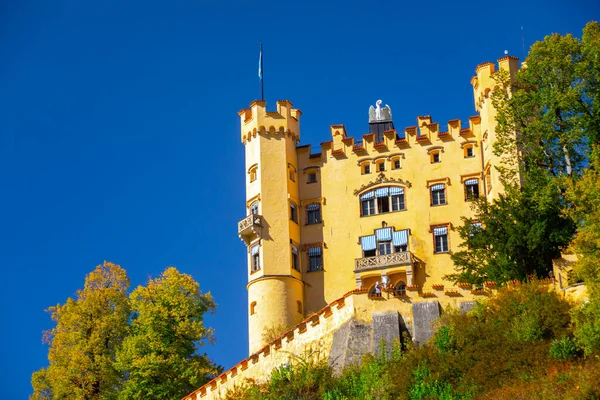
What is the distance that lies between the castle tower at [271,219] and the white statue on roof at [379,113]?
4.93 metres

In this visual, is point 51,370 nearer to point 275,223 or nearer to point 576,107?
point 275,223

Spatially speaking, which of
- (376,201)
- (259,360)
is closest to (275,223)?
(376,201)

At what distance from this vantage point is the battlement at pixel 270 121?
7356 centimetres

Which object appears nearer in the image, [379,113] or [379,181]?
[379,181]

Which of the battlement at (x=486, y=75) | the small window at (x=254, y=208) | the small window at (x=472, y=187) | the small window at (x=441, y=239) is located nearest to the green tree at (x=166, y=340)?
the small window at (x=254, y=208)

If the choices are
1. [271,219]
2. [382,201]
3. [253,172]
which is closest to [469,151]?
[382,201]

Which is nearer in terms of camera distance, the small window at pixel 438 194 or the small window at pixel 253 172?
the small window at pixel 438 194

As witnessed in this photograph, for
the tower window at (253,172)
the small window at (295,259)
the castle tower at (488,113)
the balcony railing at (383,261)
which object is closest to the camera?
the castle tower at (488,113)

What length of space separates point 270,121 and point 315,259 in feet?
26.6

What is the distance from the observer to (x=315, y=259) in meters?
72.3

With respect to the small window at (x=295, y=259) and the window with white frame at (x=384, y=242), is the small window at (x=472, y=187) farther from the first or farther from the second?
the small window at (x=295, y=259)

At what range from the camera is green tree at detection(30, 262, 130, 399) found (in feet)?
215

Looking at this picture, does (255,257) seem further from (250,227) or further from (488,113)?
(488,113)

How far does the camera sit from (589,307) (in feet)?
158
